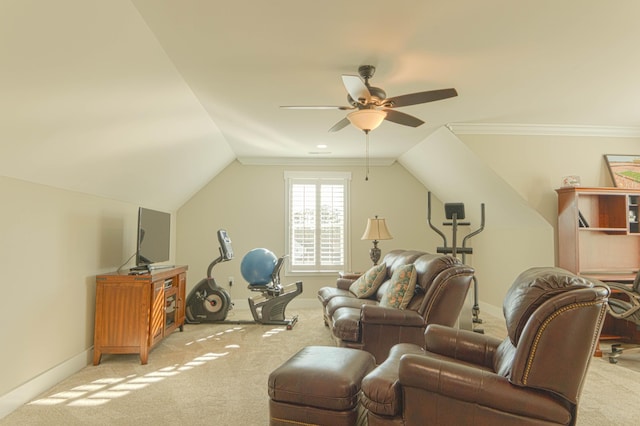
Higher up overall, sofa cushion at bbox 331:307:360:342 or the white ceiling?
the white ceiling

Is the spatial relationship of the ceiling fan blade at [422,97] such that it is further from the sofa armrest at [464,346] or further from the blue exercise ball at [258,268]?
the blue exercise ball at [258,268]

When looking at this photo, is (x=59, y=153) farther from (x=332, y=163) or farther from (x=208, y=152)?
(x=332, y=163)

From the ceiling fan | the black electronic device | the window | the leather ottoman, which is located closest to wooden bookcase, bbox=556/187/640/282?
the black electronic device

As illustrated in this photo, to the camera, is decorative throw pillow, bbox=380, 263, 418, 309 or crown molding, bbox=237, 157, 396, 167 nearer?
decorative throw pillow, bbox=380, 263, 418, 309

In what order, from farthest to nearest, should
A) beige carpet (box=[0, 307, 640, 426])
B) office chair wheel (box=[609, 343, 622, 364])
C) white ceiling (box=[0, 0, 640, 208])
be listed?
1. office chair wheel (box=[609, 343, 622, 364])
2. beige carpet (box=[0, 307, 640, 426])
3. white ceiling (box=[0, 0, 640, 208])

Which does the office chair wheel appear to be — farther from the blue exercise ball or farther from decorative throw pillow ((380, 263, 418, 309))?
the blue exercise ball

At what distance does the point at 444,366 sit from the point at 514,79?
2735 millimetres

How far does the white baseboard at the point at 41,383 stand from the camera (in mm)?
2734

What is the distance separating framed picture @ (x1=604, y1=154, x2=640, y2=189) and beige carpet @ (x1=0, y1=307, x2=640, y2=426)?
7.09ft

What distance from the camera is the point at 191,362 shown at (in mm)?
3895

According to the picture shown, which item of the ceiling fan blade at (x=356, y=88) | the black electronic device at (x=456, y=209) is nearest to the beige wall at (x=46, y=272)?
the ceiling fan blade at (x=356, y=88)

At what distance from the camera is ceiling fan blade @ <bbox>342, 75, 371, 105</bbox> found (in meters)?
2.74

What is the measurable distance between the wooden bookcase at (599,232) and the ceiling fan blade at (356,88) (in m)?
3.15

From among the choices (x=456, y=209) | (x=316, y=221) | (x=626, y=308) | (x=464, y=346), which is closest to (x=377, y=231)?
(x=456, y=209)
